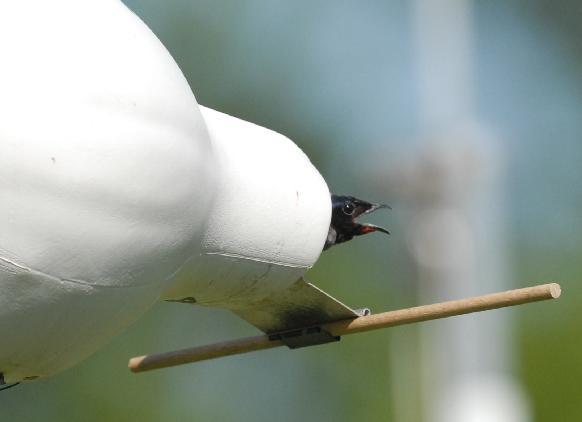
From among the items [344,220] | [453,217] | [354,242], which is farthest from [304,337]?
[354,242]

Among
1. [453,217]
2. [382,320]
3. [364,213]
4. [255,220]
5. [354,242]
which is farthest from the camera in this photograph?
[354,242]

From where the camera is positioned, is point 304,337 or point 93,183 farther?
point 304,337

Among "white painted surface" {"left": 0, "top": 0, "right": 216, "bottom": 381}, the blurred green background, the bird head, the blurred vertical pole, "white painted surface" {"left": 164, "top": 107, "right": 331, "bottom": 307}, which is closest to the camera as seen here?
"white painted surface" {"left": 0, "top": 0, "right": 216, "bottom": 381}

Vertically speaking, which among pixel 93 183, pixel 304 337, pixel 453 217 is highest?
pixel 453 217

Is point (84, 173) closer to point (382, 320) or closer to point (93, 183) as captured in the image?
point (93, 183)

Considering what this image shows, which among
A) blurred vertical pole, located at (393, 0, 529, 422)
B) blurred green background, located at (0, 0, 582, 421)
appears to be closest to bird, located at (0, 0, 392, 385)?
blurred vertical pole, located at (393, 0, 529, 422)

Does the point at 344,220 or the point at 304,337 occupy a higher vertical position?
the point at 344,220

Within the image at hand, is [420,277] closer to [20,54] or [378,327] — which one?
[378,327]

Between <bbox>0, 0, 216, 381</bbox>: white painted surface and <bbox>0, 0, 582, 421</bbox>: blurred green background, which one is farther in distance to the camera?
<bbox>0, 0, 582, 421</bbox>: blurred green background

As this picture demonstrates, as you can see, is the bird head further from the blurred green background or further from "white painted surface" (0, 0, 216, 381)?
the blurred green background

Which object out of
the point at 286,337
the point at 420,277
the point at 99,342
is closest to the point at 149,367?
the point at 286,337
